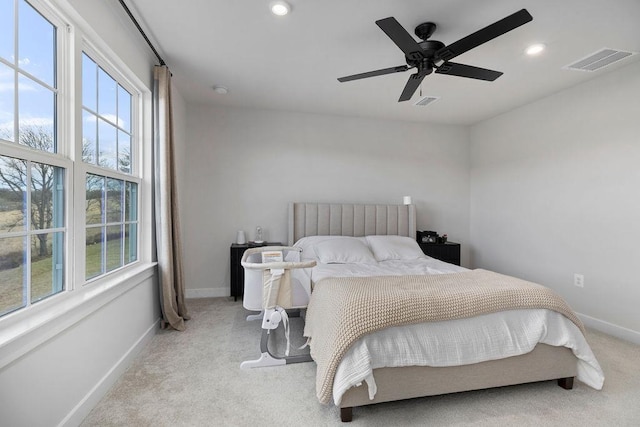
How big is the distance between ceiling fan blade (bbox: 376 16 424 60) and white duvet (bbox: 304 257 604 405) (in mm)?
1722

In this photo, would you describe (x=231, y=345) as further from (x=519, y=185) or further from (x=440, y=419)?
(x=519, y=185)

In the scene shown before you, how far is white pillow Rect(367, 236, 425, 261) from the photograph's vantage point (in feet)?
11.3

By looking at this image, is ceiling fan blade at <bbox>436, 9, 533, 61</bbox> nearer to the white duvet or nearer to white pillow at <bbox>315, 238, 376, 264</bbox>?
the white duvet

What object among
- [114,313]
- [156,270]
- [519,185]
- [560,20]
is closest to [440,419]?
[114,313]

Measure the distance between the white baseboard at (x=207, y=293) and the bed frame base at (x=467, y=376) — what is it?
268 centimetres

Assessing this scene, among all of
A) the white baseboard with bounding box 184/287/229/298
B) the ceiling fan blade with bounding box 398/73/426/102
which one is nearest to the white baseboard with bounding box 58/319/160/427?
the white baseboard with bounding box 184/287/229/298

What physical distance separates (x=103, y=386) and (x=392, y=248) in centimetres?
285

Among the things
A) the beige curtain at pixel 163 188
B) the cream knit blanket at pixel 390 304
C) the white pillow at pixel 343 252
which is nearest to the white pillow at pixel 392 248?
the white pillow at pixel 343 252

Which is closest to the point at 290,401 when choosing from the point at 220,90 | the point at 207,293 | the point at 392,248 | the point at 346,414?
the point at 346,414

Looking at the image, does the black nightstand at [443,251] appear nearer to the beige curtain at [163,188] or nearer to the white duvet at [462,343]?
the white duvet at [462,343]

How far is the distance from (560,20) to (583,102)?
1518 millimetres

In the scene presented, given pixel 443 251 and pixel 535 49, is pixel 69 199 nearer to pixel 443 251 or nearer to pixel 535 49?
pixel 535 49

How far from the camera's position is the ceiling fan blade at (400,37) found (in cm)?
166

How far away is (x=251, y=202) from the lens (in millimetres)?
3994
